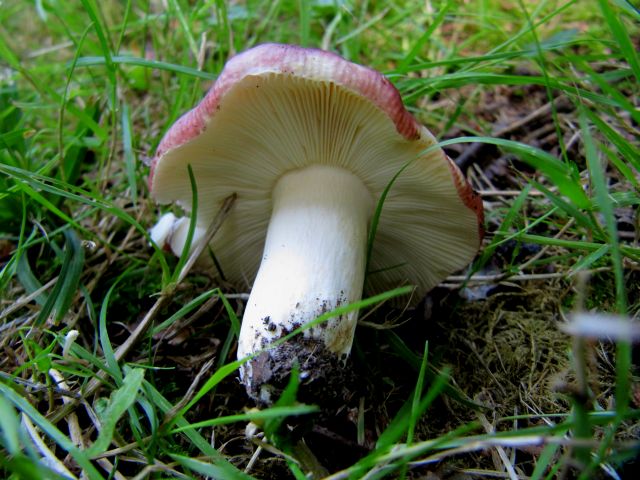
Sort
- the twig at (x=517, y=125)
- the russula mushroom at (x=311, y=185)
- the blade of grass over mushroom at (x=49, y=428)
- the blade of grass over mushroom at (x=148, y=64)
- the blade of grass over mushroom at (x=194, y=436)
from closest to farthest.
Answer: the blade of grass over mushroom at (x=49, y=428) → the blade of grass over mushroom at (x=194, y=436) → the russula mushroom at (x=311, y=185) → the blade of grass over mushroom at (x=148, y=64) → the twig at (x=517, y=125)

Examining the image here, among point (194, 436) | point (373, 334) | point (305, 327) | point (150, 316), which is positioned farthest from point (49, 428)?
point (373, 334)

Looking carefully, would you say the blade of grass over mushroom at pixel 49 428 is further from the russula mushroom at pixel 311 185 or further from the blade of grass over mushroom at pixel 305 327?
the russula mushroom at pixel 311 185

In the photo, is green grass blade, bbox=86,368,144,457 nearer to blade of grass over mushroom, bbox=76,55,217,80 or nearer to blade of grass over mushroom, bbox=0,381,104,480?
blade of grass over mushroom, bbox=0,381,104,480

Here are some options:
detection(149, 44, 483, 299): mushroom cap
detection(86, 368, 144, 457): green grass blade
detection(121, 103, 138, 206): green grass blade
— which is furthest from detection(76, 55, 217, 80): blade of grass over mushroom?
detection(86, 368, 144, 457): green grass blade

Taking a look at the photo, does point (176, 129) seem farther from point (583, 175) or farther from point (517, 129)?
point (517, 129)

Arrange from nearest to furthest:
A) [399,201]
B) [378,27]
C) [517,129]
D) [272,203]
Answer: [399,201]
[272,203]
[517,129]
[378,27]

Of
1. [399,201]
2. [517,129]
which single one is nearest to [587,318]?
[399,201]

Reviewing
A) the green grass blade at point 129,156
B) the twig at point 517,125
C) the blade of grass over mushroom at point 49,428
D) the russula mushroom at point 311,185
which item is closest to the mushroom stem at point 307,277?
the russula mushroom at point 311,185
